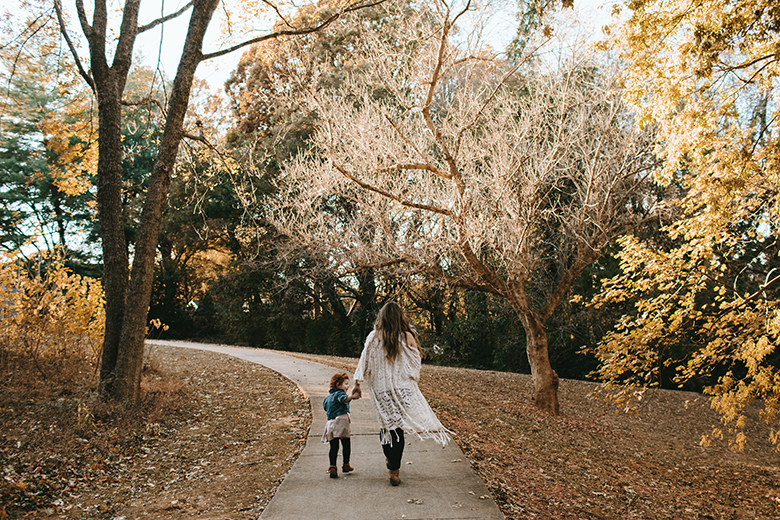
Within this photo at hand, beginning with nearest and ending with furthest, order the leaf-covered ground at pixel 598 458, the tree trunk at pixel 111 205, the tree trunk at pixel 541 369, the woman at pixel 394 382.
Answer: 1. the woman at pixel 394 382
2. the leaf-covered ground at pixel 598 458
3. the tree trunk at pixel 111 205
4. the tree trunk at pixel 541 369

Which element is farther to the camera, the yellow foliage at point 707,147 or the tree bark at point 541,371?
the tree bark at point 541,371

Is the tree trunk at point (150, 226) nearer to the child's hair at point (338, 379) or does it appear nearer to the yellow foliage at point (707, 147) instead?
the child's hair at point (338, 379)

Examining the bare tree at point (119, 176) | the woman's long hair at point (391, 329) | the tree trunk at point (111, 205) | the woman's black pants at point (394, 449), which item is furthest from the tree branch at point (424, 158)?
the woman's black pants at point (394, 449)

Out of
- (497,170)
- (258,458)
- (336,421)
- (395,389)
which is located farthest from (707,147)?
(258,458)

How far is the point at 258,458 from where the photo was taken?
20.2 ft

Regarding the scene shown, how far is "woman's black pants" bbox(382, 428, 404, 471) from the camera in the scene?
4914 mm

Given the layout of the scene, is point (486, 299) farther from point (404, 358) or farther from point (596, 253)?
point (404, 358)

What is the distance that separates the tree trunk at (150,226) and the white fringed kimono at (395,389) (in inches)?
158

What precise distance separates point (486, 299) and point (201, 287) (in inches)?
632

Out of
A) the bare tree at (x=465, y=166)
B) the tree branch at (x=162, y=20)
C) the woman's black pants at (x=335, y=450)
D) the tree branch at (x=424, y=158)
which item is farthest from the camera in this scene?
the bare tree at (x=465, y=166)

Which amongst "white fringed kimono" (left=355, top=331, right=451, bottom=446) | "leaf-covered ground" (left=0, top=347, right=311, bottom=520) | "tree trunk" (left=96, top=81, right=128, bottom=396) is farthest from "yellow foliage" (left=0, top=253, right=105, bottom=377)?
"white fringed kimono" (left=355, top=331, right=451, bottom=446)

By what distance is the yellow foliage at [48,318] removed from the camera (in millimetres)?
8398

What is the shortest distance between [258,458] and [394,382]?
7.30 ft

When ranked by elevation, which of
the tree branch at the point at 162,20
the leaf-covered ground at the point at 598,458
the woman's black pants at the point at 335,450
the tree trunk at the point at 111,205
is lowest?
the leaf-covered ground at the point at 598,458
